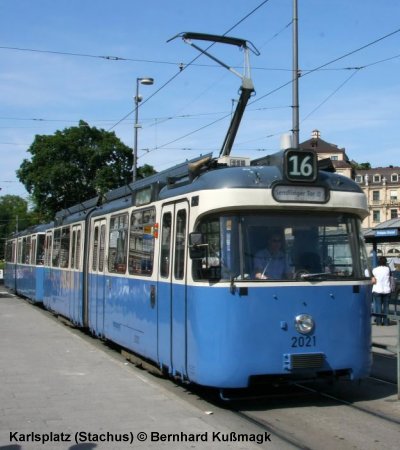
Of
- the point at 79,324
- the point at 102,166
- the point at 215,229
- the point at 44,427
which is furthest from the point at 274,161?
the point at 102,166

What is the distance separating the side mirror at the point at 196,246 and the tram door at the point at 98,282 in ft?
17.1

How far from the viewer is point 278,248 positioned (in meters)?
7.52

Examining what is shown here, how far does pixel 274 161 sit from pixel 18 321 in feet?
40.0

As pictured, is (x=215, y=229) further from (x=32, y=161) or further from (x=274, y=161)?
(x=32, y=161)

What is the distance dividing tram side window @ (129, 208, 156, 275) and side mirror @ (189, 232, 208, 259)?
1.81 m

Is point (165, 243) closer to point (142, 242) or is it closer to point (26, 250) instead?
point (142, 242)

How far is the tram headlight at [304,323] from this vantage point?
7.42 meters

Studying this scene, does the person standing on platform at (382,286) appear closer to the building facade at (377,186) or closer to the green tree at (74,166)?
the green tree at (74,166)

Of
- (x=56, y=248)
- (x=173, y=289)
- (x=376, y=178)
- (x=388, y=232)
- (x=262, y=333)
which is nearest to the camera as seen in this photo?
(x=262, y=333)

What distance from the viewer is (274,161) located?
8.07 metres

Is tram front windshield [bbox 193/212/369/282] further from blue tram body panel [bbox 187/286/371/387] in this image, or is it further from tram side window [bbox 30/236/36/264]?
tram side window [bbox 30/236/36/264]

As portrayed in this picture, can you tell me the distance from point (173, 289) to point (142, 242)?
5.58 ft

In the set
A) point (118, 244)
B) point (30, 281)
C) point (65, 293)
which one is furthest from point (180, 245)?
point (30, 281)

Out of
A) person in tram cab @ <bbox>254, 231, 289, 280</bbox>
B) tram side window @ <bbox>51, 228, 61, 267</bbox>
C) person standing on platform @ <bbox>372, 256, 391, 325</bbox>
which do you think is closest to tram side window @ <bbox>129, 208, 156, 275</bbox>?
person in tram cab @ <bbox>254, 231, 289, 280</bbox>
